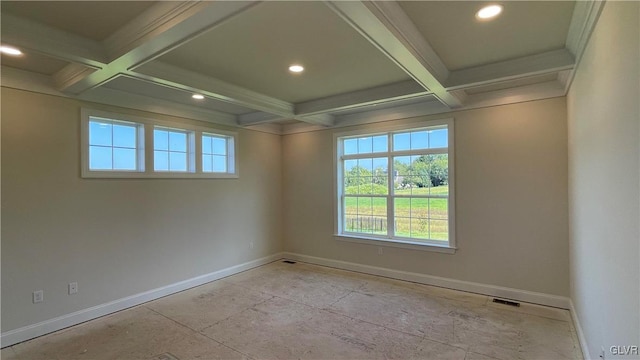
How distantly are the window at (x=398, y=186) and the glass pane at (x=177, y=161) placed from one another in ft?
8.35

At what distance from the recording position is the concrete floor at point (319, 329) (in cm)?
276

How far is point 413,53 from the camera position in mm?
2469

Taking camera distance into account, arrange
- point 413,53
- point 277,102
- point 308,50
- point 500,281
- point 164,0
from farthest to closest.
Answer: point 277,102 < point 500,281 < point 308,50 < point 413,53 < point 164,0

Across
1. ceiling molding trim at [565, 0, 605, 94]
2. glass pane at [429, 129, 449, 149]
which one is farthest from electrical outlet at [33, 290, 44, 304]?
ceiling molding trim at [565, 0, 605, 94]

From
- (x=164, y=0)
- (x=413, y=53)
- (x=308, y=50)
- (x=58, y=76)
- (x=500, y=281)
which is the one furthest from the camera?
(x=500, y=281)

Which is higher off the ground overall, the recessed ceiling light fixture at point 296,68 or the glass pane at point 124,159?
the recessed ceiling light fixture at point 296,68

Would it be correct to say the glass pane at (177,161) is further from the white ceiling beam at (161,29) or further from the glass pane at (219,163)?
the white ceiling beam at (161,29)

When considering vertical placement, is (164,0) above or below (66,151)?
above

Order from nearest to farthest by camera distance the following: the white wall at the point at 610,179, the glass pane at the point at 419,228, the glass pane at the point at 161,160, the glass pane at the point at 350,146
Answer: the white wall at the point at 610,179 → the glass pane at the point at 161,160 → the glass pane at the point at 419,228 → the glass pane at the point at 350,146

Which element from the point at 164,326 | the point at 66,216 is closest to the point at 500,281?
the point at 164,326

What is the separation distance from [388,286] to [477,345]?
169 cm

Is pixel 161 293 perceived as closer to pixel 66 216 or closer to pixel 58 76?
pixel 66 216

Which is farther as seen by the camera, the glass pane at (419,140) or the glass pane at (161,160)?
the glass pane at (419,140)

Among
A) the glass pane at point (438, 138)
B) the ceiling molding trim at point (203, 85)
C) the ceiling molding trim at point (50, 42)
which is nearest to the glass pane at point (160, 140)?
the ceiling molding trim at point (203, 85)
